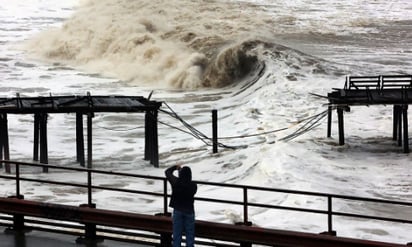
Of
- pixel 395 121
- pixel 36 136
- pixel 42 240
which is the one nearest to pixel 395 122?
pixel 395 121

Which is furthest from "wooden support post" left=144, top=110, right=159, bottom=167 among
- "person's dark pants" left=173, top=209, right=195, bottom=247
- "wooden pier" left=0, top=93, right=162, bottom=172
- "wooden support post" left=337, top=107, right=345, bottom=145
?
"person's dark pants" left=173, top=209, right=195, bottom=247

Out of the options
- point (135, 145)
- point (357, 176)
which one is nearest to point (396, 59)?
point (135, 145)

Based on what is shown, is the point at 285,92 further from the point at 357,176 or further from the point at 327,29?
the point at 327,29

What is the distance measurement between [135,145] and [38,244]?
1478 cm

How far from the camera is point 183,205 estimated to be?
7949 millimetres

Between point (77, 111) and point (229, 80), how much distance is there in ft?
64.1

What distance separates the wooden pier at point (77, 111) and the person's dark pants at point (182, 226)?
11.8 m

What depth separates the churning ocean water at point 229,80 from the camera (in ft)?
56.9

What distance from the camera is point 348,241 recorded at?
7750mm

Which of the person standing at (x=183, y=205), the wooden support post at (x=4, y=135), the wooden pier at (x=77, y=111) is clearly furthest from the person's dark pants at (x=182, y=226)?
the wooden support post at (x=4, y=135)

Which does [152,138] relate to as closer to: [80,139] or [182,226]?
[80,139]

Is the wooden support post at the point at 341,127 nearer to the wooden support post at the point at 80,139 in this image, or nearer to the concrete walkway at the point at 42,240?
the wooden support post at the point at 80,139

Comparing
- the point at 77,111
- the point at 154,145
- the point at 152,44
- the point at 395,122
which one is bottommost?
the point at 154,145

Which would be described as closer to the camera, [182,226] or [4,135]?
[182,226]
